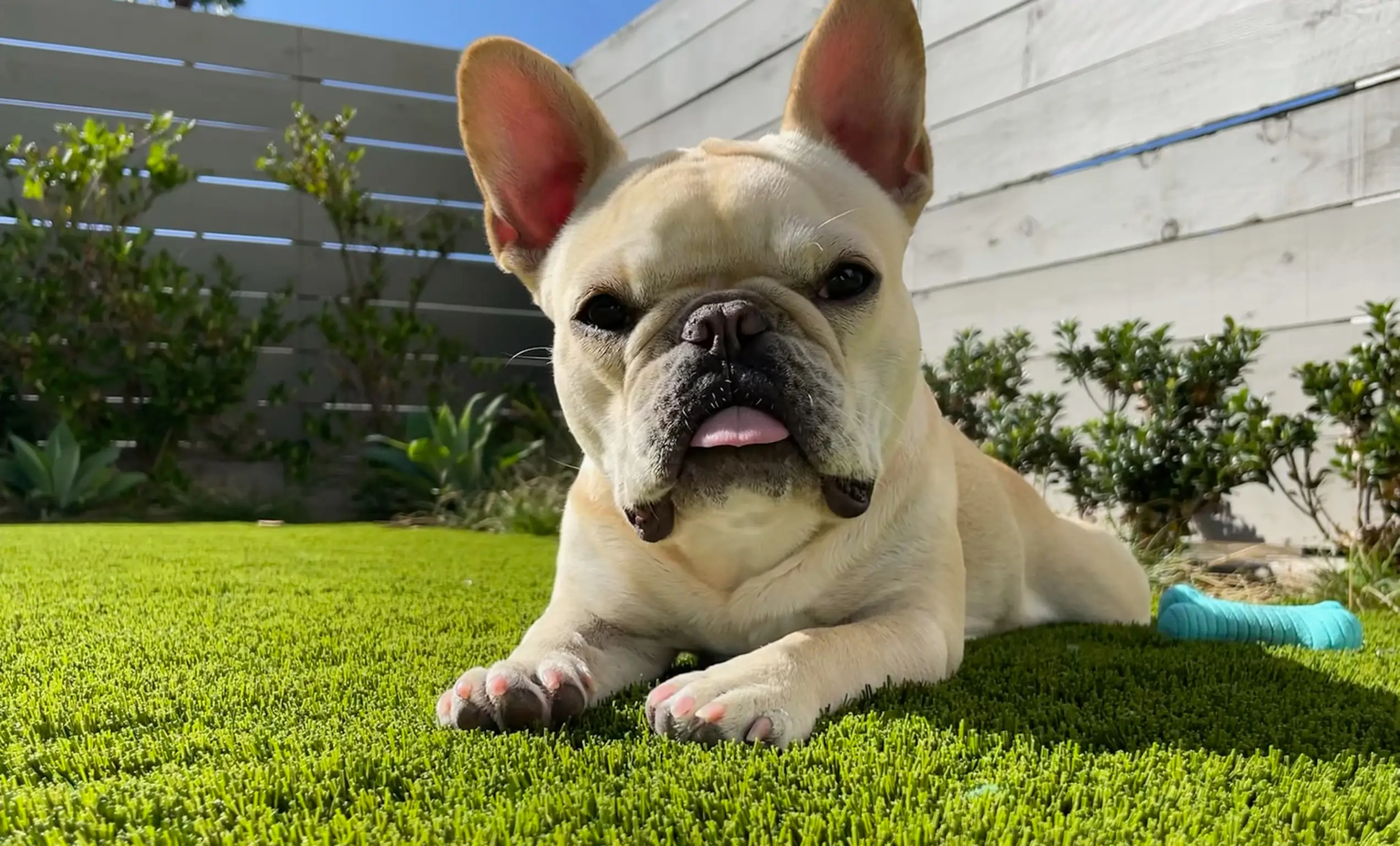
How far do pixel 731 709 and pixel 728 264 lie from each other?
75cm

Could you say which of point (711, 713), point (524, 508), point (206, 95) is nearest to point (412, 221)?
point (206, 95)

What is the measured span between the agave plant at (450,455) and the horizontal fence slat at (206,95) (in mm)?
2843

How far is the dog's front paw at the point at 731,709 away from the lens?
4.10 feet

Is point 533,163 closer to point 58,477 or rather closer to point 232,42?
point 58,477

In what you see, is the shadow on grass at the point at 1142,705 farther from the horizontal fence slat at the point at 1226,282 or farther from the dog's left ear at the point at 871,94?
the horizontal fence slat at the point at 1226,282

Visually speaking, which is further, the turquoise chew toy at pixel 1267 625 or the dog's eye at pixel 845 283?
the turquoise chew toy at pixel 1267 625

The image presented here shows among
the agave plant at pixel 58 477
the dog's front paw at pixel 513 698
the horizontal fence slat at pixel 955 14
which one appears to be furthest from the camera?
the agave plant at pixel 58 477

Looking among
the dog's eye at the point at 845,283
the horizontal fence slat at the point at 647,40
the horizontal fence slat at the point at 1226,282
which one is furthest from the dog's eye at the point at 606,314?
the horizontal fence slat at the point at 647,40

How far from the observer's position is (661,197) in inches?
65.3

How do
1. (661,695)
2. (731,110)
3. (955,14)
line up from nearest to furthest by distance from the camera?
(661,695) < (955,14) < (731,110)

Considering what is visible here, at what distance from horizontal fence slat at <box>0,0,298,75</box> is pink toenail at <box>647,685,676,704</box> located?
7.85 metres

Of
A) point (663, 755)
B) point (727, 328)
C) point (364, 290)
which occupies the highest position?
point (364, 290)

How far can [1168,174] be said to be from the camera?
150 inches

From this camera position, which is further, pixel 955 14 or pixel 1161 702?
pixel 955 14
